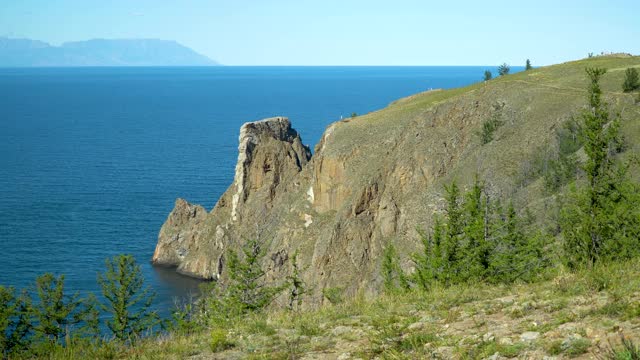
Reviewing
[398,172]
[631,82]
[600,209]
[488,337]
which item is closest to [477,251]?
[600,209]

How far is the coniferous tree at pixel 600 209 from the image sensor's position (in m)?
32.1

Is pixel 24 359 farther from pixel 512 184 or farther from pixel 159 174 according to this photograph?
pixel 159 174

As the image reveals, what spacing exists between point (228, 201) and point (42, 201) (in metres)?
40.3

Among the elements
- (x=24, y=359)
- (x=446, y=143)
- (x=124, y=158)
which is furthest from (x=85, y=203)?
(x=24, y=359)

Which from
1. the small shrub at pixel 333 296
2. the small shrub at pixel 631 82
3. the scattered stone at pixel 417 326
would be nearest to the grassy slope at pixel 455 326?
the scattered stone at pixel 417 326

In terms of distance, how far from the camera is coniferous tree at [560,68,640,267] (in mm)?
32125

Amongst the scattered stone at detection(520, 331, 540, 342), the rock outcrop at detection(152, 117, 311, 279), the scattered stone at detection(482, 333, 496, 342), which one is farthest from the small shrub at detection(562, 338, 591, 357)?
the rock outcrop at detection(152, 117, 311, 279)

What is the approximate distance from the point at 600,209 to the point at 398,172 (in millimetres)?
44025

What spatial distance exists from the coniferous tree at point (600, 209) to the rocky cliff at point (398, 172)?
23.7m

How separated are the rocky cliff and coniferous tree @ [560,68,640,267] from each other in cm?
2374

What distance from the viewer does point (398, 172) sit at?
76.8 meters

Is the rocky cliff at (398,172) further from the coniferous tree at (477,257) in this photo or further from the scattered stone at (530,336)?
the scattered stone at (530,336)

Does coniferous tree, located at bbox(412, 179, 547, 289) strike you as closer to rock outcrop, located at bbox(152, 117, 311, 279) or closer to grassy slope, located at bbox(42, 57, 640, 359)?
grassy slope, located at bbox(42, 57, 640, 359)

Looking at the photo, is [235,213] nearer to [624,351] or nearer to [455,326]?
[455,326]
